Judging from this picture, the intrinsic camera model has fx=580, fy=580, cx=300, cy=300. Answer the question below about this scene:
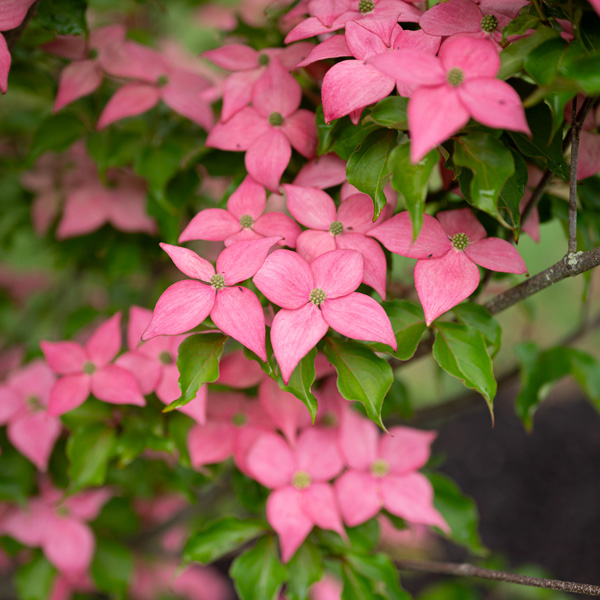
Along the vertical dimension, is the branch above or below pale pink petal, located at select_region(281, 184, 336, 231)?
below

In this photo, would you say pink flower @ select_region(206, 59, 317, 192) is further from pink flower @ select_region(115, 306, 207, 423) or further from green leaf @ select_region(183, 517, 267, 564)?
green leaf @ select_region(183, 517, 267, 564)

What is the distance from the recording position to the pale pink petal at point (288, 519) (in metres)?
0.65

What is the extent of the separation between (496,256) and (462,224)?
0.15 feet

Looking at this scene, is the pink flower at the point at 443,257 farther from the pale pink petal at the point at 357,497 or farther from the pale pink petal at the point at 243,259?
the pale pink petal at the point at 357,497

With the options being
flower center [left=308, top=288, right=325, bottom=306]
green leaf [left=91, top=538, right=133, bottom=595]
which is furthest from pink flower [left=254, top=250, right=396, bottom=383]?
green leaf [left=91, top=538, right=133, bottom=595]

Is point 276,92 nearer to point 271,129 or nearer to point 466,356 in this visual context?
point 271,129

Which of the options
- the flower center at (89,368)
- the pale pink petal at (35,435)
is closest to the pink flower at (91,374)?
the flower center at (89,368)

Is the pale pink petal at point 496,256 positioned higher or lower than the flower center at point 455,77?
lower

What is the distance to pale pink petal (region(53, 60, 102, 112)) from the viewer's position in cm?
71

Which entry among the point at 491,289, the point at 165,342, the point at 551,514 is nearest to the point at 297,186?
the point at 165,342

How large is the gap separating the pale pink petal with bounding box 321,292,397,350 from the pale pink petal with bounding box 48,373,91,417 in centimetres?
31

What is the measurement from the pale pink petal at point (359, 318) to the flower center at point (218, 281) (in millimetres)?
89

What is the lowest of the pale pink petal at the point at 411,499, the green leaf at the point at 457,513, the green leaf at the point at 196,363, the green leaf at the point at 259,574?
the green leaf at the point at 457,513

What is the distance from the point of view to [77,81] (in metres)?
0.72
